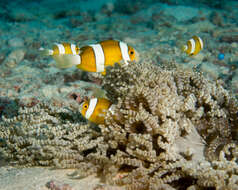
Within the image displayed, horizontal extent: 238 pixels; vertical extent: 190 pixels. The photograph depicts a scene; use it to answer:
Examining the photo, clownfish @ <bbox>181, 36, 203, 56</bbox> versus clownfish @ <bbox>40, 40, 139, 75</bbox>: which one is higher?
clownfish @ <bbox>181, 36, 203, 56</bbox>

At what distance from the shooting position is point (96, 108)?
8.09 ft

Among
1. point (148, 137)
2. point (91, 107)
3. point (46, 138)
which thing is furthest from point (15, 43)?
point (148, 137)

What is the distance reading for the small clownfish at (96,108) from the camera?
2455mm

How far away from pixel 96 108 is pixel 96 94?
0.20 m

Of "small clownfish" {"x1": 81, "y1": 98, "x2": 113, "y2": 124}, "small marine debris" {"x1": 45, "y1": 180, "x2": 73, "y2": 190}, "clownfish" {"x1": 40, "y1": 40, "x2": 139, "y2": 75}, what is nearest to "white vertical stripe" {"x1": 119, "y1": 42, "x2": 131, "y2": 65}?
"clownfish" {"x1": 40, "y1": 40, "x2": 139, "y2": 75}

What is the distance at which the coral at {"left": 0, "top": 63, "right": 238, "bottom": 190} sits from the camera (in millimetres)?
2092

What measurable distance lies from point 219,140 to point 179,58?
4.69 meters

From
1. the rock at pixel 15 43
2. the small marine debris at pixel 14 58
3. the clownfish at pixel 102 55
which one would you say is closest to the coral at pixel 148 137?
the clownfish at pixel 102 55

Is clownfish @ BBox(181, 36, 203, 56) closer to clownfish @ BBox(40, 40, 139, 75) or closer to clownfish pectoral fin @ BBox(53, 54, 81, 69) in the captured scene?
clownfish @ BBox(40, 40, 139, 75)

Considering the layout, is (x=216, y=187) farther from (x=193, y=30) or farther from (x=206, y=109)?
(x=193, y=30)

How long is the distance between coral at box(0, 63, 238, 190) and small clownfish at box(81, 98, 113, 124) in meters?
0.09

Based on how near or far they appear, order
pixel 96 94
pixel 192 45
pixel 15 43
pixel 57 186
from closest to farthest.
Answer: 1. pixel 57 186
2. pixel 96 94
3. pixel 192 45
4. pixel 15 43

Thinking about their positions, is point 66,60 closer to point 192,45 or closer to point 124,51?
point 124,51

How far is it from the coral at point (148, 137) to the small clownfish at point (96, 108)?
9cm
